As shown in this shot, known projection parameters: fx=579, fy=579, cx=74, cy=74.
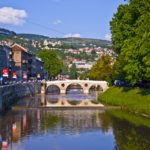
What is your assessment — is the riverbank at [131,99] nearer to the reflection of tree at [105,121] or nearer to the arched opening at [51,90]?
the reflection of tree at [105,121]

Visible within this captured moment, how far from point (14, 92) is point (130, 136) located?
5589 cm

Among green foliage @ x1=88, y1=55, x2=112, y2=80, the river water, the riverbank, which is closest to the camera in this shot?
the river water

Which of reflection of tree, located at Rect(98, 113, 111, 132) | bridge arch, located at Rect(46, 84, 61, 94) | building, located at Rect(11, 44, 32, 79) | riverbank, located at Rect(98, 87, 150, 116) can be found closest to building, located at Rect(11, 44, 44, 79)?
building, located at Rect(11, 44, 32, 79)

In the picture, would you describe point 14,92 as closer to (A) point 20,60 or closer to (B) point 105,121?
(B) point 105,121

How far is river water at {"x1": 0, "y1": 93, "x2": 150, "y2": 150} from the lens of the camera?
164 feet

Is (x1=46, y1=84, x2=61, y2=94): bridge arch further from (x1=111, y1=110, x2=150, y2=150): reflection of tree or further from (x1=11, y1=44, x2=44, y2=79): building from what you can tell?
(x1=111, y1=110, x2=150, y2=150): reflection of tree

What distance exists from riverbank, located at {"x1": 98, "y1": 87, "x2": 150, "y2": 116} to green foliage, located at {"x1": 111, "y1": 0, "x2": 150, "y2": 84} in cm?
250

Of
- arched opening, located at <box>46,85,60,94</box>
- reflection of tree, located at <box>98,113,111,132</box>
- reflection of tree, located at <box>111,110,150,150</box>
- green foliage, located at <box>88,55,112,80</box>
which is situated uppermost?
green foliage, located at <box>88,55,112,80</box>

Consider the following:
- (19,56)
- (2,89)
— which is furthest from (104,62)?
(2,89)

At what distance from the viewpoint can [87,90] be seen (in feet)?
510

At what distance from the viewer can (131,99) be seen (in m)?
82.5

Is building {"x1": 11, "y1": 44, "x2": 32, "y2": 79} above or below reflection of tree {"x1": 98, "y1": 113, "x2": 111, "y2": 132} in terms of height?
above

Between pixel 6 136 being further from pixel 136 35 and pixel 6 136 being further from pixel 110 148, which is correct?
pixel 136 35

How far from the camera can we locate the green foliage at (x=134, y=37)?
7238 cm
